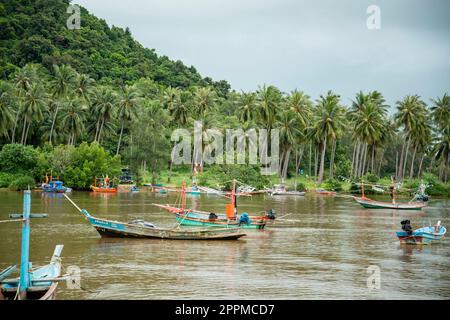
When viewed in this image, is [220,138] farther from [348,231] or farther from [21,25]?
[348,231]

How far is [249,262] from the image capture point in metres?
29.5

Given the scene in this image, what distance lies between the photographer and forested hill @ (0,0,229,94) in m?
109

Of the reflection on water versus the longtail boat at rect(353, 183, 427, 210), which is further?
the longtail boat at rect(353, 183, 427, 210)

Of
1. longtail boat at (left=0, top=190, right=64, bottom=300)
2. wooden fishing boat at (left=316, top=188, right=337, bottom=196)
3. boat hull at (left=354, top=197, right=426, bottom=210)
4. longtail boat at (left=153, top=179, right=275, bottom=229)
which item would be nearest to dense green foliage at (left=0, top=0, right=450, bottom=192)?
wooden fishing boat at (left=316, top=188, right=337, bottom=196)

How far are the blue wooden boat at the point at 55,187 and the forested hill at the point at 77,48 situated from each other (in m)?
34.4

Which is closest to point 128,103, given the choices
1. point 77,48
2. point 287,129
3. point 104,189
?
point 104,189

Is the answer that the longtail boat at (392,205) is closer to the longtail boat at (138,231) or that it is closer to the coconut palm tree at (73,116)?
the longtail boat at (138,231)

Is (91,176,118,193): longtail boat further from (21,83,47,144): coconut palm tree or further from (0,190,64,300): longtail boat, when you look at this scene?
(0,190,64,300): longtail boat

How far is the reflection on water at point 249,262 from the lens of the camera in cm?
2334

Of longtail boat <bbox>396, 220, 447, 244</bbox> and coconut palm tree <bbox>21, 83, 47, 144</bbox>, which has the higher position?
coconut palm tree <bbox>21, 83, 47, 144</bbox>

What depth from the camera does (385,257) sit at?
3195 cm

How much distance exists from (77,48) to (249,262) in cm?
9783

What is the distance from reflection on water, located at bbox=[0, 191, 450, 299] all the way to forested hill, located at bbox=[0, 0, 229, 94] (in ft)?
226

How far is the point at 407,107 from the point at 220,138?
30.1m
